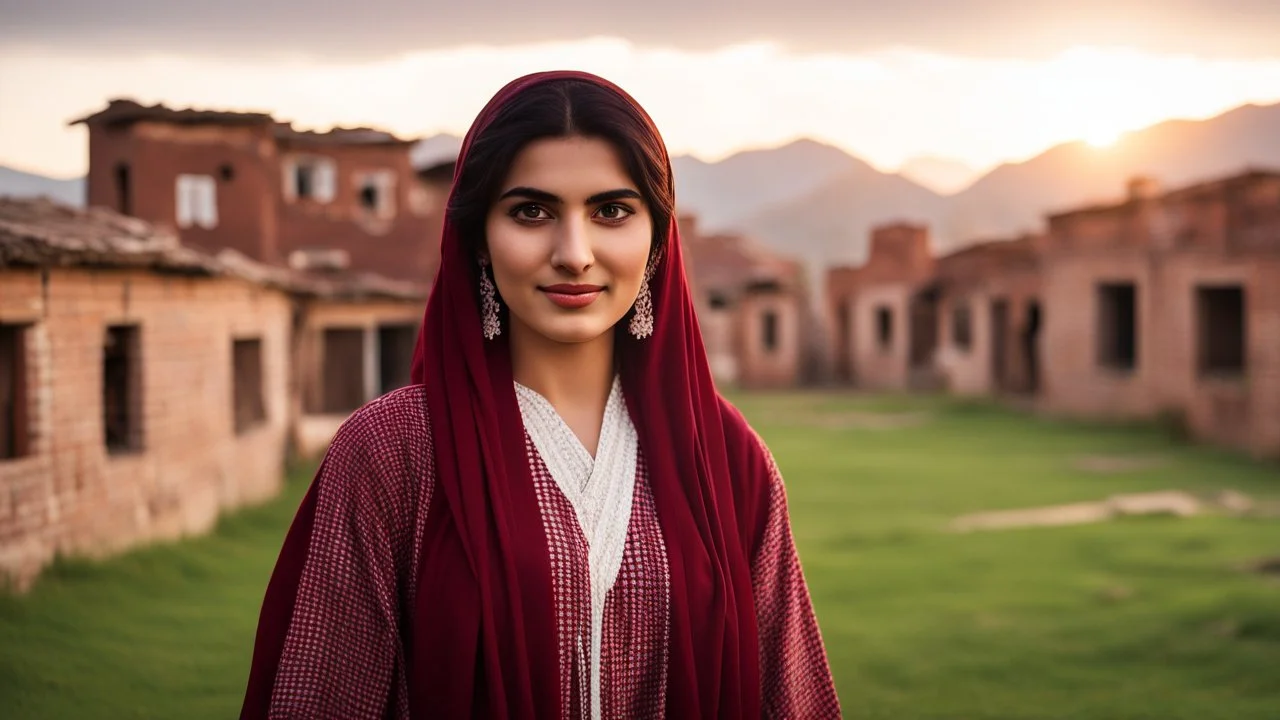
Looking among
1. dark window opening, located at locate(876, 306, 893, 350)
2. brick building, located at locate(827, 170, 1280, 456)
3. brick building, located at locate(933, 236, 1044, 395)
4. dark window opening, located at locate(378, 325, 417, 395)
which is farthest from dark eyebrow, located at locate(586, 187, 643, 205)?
dark window opening, located at locate(876, 306, 893, 350)

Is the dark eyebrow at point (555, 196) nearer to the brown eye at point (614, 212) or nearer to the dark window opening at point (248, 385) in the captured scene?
the brown eye at point (614, 212)

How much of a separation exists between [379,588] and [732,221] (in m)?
91.9

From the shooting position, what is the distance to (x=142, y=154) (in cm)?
1752

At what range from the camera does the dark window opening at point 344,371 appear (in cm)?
1783

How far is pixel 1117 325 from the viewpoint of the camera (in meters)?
20.7

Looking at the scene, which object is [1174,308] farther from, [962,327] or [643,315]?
[643,315]

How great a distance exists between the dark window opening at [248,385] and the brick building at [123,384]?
16 mm

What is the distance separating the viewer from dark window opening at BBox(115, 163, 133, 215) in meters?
17.7

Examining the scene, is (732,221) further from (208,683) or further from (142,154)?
(208,683)

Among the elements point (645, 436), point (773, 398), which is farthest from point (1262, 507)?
point (773, 398)

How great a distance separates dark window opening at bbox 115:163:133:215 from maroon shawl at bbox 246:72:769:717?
17003 millimetres

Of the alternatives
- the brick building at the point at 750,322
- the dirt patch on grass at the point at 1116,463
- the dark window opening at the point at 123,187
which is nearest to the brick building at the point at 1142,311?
the dirt patch on grass at the point at 1116,463

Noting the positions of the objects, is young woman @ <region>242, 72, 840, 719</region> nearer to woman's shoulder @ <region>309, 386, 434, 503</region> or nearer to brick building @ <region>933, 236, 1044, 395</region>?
woman's shoulder @ <region>309, 386, 434, 503</region>

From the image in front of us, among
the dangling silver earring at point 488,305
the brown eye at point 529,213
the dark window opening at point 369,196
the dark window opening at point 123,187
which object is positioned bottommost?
the dangling silver earring at point 488,305
